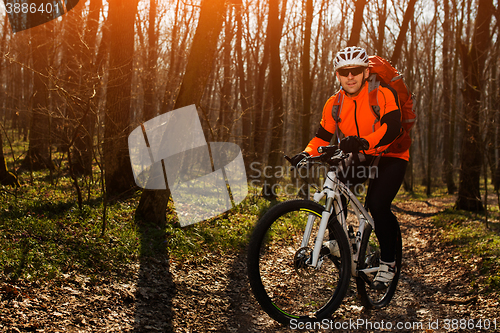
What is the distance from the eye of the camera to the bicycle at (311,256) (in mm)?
3006

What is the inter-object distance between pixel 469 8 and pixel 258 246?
16.5 metres

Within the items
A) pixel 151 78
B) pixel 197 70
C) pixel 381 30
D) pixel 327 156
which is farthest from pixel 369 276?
pixel 381 30

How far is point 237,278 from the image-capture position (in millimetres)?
4797

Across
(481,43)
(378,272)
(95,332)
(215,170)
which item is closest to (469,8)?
(481,43)

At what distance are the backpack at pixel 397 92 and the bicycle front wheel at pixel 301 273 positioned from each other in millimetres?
1034

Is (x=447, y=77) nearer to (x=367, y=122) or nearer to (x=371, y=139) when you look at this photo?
(x=367, y=122)

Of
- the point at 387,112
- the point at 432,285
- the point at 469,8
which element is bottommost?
the point at 432,285

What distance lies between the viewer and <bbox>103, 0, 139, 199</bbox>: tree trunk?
297 inches

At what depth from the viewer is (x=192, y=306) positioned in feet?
12.4

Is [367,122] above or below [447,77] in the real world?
below

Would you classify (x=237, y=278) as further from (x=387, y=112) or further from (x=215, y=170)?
(x=215, y=170)

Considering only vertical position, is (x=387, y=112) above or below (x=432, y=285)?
above

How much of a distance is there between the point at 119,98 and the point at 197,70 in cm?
258

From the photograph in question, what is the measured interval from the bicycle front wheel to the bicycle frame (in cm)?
5
